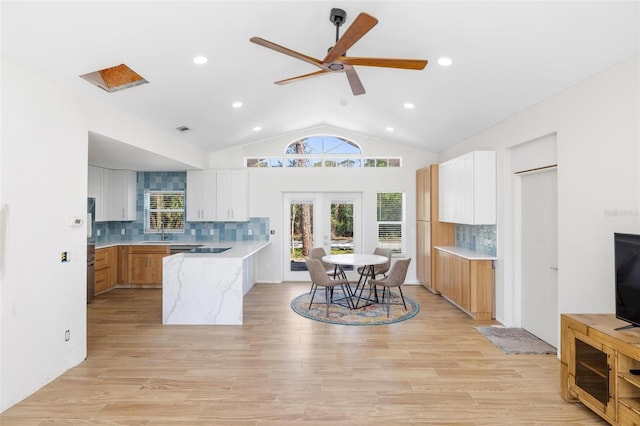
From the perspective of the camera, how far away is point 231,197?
23.1 ft

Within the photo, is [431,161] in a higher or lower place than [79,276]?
higher

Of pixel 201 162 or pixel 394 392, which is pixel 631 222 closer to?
pixel 394 392

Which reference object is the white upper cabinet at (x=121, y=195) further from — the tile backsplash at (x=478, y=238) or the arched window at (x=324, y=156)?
the tile backsplash at (x=478, y=238)

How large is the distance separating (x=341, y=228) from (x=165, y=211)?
365cm

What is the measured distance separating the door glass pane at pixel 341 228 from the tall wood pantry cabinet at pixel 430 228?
1444mm

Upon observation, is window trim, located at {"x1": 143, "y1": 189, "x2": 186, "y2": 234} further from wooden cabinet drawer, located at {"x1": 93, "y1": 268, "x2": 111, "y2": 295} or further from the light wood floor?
the light wood floor

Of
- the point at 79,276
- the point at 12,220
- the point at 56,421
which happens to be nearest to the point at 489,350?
the point at 56,421

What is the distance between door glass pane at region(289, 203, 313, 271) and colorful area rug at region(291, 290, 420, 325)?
66.3 inches

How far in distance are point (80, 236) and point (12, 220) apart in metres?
0.75

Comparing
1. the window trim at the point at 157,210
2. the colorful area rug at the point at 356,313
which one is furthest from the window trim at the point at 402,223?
the window trim at the point at 157,210

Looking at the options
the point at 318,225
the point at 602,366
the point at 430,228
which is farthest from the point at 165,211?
the point at 602,366

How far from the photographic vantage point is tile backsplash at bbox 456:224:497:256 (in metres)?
4.92

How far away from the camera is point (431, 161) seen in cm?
721

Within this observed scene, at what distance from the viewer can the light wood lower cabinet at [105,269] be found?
6184mm
